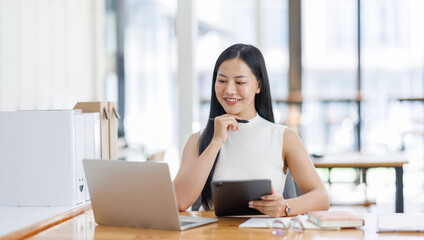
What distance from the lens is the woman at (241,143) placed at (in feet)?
7.29

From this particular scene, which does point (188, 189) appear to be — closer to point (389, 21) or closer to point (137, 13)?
point (137, 13)

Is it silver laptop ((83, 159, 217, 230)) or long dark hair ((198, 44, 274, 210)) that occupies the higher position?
long dark hair ((198, 44, 274, 210))

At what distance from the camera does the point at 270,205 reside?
6.19 feet

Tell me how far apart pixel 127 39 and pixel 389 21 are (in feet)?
10.4

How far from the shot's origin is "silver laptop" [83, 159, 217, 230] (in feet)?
5.62

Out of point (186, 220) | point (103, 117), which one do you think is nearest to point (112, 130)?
point (103, 117)

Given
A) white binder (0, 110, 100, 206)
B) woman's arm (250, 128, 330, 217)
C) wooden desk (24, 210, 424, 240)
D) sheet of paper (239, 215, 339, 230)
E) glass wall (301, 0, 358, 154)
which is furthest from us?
glass wall (301, 0, 358, 154)

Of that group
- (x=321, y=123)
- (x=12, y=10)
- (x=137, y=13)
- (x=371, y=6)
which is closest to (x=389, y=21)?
(x=371, y=6)

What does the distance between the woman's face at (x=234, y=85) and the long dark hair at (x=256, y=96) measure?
0.09ft

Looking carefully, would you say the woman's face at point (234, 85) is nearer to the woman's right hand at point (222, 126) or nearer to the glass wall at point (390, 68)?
the woman's right hand at point (222, 126)

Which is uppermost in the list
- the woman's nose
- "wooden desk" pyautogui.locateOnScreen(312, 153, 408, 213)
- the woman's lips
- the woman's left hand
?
the woman's nose

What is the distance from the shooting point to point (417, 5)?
6695 mm

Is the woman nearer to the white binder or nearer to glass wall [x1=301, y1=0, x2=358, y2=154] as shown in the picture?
the white binder

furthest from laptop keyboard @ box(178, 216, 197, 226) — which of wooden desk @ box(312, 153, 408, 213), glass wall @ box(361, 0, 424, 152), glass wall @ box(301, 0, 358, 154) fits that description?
glass wall @ box(361, 0, 424, 152)
